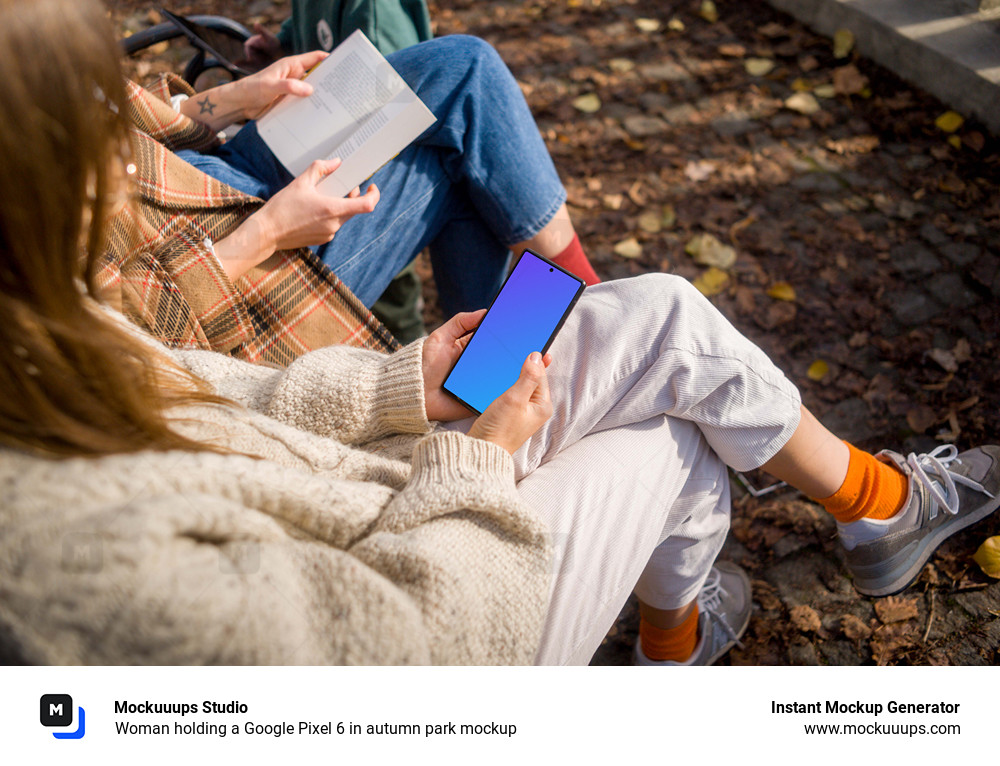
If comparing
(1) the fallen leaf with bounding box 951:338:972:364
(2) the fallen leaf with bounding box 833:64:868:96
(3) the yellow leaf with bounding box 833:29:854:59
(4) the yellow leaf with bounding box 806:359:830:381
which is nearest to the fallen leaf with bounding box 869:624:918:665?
(4) the yellow leaf with bounding box 806:359:830:381

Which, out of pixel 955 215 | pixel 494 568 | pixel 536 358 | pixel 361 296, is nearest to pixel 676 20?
pixel 955 215

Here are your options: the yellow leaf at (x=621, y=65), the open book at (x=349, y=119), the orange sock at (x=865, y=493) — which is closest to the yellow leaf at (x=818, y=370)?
the orange sock at (x=865, y=493)

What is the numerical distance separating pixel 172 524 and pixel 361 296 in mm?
1061

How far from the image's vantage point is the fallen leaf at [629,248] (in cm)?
263

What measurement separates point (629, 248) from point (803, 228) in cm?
68

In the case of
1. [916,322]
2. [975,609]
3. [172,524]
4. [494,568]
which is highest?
[172,524]

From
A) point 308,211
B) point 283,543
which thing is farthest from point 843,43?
point 283,543

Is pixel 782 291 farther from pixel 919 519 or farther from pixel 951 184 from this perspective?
pixel 919 519

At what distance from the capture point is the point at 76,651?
2.62 ft

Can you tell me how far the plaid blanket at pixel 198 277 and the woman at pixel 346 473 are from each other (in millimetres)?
176
